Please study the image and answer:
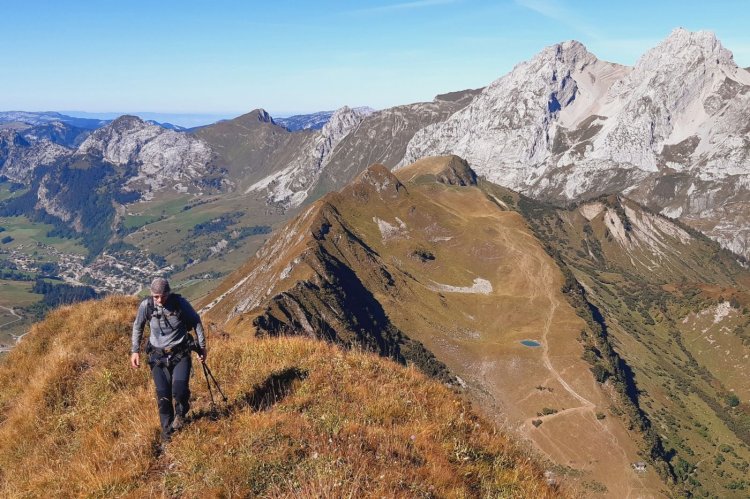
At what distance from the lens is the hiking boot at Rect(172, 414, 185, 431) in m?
10.9

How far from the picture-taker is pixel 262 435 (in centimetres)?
1008

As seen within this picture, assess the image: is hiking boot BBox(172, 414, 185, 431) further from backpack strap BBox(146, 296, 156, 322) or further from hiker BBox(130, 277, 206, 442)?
backpack strap BBox(146, 296, 156, 322)

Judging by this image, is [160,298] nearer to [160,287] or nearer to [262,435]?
[160,287]

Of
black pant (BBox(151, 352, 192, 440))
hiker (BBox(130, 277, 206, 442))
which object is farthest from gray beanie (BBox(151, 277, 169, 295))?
black pant (BBox(151, 352, 192, 440))

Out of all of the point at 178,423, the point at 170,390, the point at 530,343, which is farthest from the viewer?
the point at 530,343

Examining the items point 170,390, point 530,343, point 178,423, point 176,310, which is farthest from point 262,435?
point 530,343

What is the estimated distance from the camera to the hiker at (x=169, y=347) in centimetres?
1118

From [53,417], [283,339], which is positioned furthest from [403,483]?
[53,417]

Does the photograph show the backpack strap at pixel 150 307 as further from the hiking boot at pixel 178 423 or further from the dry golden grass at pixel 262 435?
the hiking boot at pixel 178 423

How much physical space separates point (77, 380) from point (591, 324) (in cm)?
21036

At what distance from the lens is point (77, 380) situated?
14867mm

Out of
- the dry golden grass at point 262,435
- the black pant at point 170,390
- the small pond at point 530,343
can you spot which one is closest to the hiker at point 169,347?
the black pant at point 170,390

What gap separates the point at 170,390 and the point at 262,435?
304 centimetres

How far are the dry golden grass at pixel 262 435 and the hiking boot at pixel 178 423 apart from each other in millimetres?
346
